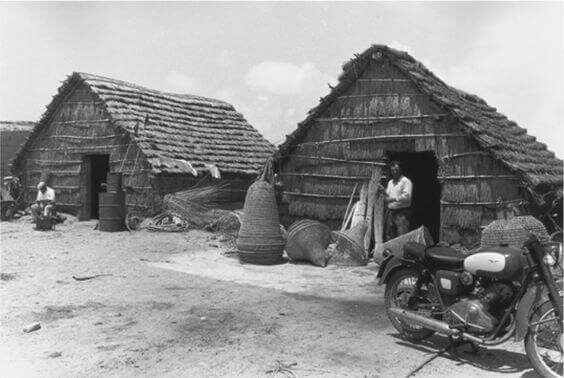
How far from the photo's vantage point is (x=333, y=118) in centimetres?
1189

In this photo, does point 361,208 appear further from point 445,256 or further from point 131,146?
point 131,146

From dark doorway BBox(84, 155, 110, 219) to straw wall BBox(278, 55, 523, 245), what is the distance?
7248 mm

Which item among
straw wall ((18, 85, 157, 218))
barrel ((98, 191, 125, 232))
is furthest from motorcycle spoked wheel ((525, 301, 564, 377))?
straw wall ((18, 85, 157, 218))

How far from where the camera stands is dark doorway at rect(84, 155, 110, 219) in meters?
16.8

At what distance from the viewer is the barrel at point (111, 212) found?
1398 cm

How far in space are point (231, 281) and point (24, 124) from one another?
21225mm

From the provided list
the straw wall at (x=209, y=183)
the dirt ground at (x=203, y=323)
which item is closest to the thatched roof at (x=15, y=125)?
the straw wall at (x=209, y=183)

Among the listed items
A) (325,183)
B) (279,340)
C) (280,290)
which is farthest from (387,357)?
(325,183)

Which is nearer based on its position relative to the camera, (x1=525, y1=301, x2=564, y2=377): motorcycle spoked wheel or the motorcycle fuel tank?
(x1=525, y1=301, x2=564, y2=377): motorcycle spoked wheel

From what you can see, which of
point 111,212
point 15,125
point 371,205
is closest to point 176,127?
point 111,212

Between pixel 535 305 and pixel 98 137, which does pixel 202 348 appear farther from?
pixel 98 137

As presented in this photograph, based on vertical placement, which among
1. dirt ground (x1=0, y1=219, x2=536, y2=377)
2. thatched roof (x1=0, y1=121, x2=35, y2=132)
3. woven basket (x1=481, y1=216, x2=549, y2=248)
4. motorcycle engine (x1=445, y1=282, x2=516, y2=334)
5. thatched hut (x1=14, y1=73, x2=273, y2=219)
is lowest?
dirt ground (x1=0, y1=219, x2=536, y2=377)

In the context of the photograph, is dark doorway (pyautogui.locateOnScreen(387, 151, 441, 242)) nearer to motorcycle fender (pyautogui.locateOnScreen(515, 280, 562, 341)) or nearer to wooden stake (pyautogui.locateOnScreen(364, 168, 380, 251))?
wooden stake (pyautogui.locateOnScreen(364, 168, 380, 251))

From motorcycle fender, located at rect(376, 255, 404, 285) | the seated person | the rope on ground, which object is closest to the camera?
motorcycle fender, located at rect(376, 255, 404, 285)
